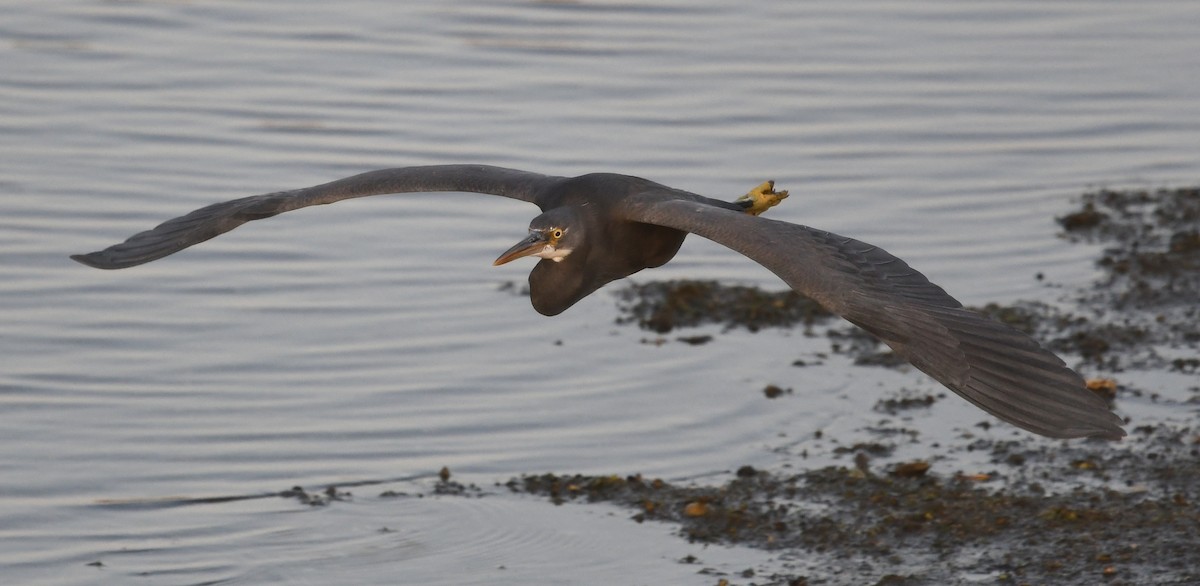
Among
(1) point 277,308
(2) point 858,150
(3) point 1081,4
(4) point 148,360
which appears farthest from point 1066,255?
(3) point 1081,4

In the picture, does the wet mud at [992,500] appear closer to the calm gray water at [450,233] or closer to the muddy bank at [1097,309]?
the muddy bank at [1097,309]

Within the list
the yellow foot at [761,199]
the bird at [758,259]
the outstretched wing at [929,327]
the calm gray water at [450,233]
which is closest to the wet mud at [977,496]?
the calm gray water at [450,233]

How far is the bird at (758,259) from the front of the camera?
20.9ft

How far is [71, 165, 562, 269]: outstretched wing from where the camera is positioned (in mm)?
8664

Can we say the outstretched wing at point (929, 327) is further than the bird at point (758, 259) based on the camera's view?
No

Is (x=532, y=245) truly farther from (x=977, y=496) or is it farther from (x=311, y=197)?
(x=977, y=496)

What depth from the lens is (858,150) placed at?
15.2m

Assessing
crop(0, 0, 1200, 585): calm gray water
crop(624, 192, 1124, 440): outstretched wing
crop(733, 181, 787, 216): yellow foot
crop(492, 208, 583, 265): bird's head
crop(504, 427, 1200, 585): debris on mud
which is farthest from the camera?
crop(0, 0, 1200, 585): calm gray water

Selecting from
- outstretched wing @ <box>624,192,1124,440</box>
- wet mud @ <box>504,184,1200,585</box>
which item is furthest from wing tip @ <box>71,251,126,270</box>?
outstretched wing @ <box>624,192,1124,440</box>

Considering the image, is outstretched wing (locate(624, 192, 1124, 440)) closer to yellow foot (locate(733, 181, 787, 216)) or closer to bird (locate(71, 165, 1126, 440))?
bird (locate(71, 165, 1126, 440))

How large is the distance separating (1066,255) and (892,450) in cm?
379

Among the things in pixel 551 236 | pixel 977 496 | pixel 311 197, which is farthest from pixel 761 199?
pixel 311 197

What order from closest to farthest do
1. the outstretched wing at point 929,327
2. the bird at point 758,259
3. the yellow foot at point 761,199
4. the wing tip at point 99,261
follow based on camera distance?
the outstretched wing at point 929,327 → the bird at point 758,259 → the wing tip at point 99,261 → the yellow foot at point 761,199

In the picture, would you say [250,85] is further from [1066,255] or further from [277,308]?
[1066,255]
